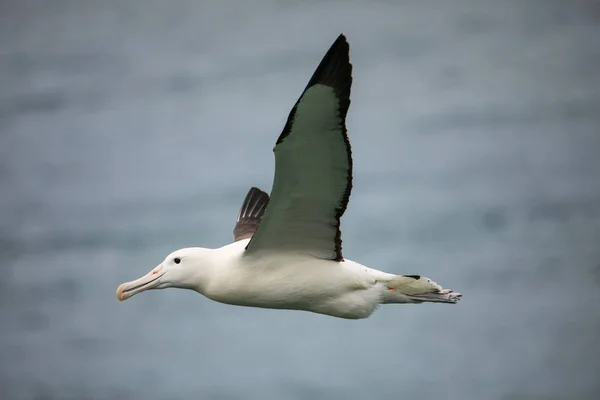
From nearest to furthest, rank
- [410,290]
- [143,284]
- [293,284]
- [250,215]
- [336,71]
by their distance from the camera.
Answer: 1. [336,71]
2. [293,284]
3. [410,290]
4. [143,284]
5. [250,215]

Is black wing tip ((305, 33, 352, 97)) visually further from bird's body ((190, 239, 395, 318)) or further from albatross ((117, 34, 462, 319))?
bird's body ((190, 239, 395, 318))

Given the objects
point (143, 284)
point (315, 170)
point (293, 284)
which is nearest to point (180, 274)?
point (143, 284)

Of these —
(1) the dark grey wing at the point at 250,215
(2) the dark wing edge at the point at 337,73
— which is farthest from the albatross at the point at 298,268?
(1) the dark grey wing at the point at 250,215

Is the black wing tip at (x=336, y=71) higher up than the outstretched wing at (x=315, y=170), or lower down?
higher up

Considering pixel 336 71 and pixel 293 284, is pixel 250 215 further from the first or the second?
pixel 336 71

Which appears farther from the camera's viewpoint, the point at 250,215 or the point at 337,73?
the point at 250,215

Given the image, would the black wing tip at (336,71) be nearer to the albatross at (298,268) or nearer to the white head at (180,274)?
the albatross at (298,268)

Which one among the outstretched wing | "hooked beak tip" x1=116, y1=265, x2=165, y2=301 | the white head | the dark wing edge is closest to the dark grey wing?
the white head

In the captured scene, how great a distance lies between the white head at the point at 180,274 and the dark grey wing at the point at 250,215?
5.26 feet

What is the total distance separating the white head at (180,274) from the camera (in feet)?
46.8

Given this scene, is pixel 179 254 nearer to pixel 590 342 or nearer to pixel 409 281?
pixel 409 281

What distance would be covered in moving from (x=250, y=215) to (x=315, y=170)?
11.0 ft

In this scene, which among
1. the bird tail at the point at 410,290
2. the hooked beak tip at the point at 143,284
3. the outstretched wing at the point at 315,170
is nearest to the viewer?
the outstretched wing at the point at 315,170

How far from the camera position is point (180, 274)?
14367 millimetres
